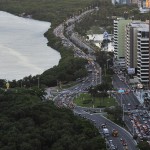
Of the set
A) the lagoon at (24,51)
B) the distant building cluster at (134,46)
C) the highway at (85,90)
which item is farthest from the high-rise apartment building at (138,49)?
the lagoon at (24,51)

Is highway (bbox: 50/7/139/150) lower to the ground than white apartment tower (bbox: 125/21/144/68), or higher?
lower

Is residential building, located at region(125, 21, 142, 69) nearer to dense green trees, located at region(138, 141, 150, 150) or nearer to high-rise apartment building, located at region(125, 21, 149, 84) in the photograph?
high-rise apartment building, located at region(125, 21, 149, 84)

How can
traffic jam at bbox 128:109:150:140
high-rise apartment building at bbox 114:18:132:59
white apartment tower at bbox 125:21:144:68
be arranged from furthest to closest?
high-rise apartment building at bbox 114:18:132:59, white apartment tower at bbox 125:21:144:68, traffic jam at bbox 128:109:150:140

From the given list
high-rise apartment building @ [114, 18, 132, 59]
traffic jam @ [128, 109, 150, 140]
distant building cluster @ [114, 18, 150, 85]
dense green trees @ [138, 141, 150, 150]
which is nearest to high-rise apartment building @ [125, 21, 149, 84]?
distant building cluster @ [114, 18, 150, 85]

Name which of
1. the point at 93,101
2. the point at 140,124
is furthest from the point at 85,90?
Result: the point at 140,124

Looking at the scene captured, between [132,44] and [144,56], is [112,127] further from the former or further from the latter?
[132,44]
